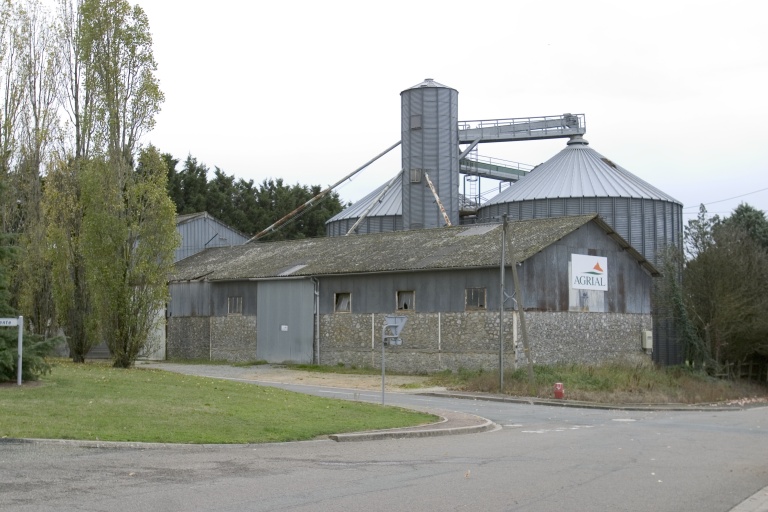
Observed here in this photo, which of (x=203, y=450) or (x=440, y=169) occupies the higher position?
(x=440, y=169)

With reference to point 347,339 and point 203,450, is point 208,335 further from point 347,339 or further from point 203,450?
point 203,450

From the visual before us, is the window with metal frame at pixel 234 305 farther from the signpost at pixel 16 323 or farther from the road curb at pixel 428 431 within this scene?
the signpost at pixel 16 323

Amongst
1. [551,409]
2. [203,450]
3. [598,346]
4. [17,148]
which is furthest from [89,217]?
[598,346]

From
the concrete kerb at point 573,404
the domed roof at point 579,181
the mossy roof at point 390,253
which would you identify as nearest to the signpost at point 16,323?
the concrete kerb at point 573,404

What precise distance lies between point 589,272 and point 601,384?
875 centimetres

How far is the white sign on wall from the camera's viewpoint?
1545 inches

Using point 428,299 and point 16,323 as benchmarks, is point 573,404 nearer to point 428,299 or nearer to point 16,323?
point 428,299

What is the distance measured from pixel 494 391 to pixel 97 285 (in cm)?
1505

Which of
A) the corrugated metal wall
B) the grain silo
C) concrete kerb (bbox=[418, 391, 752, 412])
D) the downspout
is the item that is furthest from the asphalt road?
the downspout

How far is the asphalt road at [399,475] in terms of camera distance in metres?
10.0

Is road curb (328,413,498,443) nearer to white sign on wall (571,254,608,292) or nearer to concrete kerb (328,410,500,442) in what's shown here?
concrete kerb (328,410,500,442)

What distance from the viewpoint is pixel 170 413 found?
17766mm

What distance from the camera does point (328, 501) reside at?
10.0 m

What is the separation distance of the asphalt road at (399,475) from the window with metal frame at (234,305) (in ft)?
94.6
